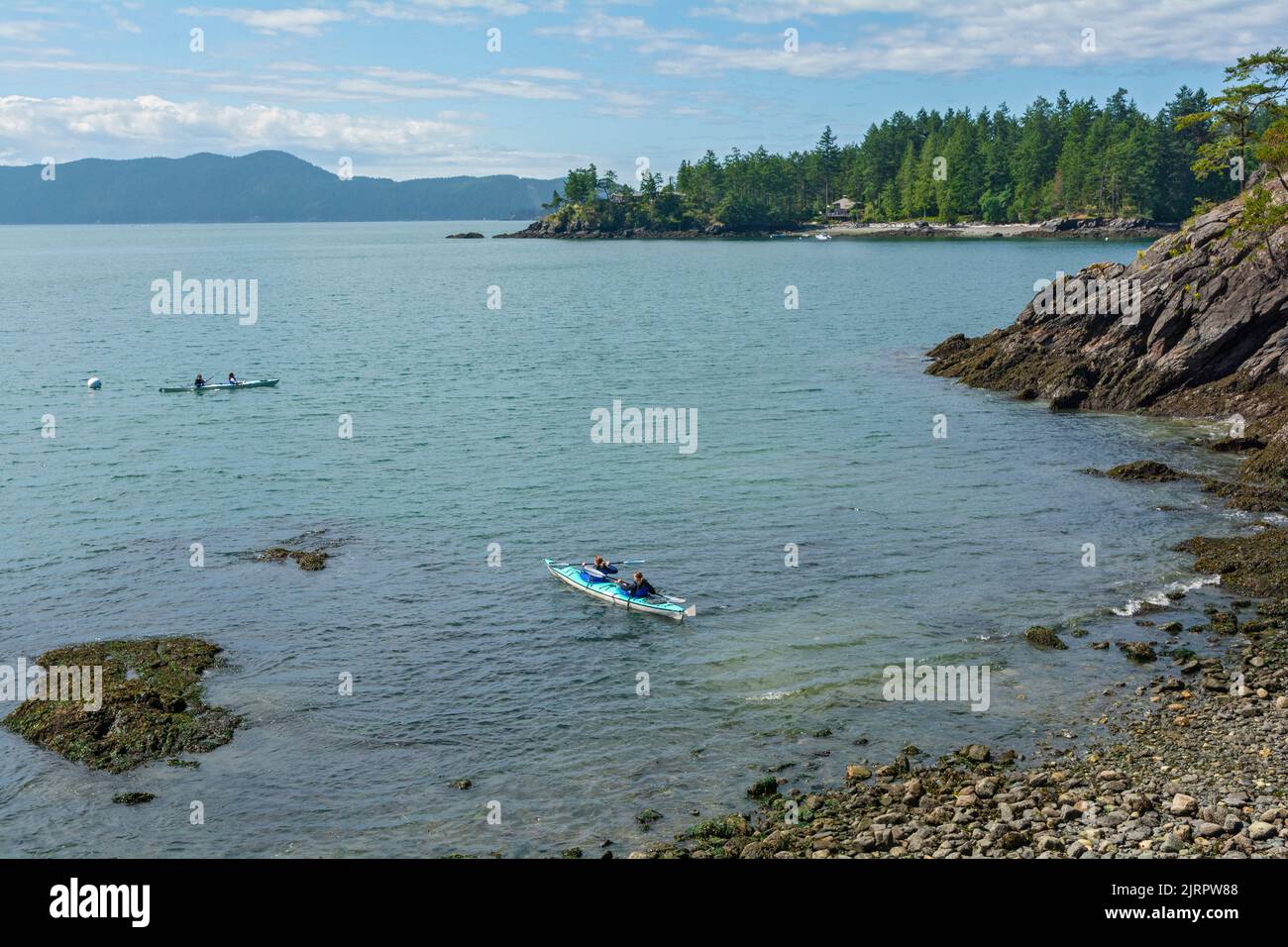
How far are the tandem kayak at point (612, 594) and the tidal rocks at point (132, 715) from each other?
12.0 meters

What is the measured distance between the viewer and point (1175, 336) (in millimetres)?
63406

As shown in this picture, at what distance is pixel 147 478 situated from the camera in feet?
172

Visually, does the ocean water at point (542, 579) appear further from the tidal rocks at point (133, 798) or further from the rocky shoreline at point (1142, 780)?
the rocky shoreline at point (1142, 780)

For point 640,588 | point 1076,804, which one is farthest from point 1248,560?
point 640,588

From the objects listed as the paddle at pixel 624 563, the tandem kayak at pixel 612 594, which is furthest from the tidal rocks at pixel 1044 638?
the paddle at pixel 624 563

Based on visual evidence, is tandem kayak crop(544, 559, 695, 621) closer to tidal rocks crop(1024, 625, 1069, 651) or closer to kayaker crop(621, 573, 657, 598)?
kayaker crop(621, 573, 657, 598)

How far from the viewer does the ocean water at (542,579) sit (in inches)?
1005

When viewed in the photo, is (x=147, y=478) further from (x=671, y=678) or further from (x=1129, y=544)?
(x=1129, y=544)

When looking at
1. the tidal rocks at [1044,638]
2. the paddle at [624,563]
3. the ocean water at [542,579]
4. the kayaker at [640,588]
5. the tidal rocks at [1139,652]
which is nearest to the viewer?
the ocean water at [542,579]

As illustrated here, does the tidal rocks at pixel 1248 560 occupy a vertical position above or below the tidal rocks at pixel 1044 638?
above

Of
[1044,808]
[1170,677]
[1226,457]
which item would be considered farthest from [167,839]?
[1226,457]

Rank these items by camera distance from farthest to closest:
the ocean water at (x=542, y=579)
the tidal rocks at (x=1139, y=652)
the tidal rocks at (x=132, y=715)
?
the tidal rocks at (x=1139, y=652), the tidal rocks at (x=132, y=715), the ocean water at (x=542, y=579)

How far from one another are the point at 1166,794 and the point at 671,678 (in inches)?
531

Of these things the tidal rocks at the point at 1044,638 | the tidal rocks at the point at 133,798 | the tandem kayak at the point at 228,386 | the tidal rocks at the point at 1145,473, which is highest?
the tandem kayak at the point at 228,386
